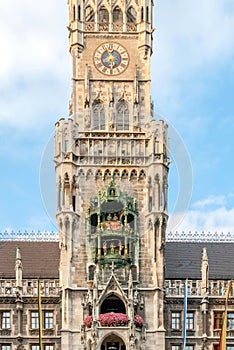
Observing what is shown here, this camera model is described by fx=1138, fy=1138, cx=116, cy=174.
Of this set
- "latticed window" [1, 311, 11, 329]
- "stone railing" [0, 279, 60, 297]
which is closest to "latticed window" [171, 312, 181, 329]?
"stone railing" [0, 279, 60, 297]

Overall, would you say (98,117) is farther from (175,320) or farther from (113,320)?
(175,320)

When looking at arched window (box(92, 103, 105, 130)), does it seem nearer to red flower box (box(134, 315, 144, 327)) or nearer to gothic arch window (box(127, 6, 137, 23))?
gothic arch window (box(127, 6, 137, 23))

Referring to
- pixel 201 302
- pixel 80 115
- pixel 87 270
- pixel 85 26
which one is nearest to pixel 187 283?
pixel 201 302

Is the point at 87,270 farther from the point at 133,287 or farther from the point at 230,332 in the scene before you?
the point at 230,332

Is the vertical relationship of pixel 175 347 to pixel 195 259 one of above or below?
below

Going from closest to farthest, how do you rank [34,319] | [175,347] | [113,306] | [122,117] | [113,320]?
[113,320] → [113,306] → [34,319] → [175,347] → [122,117]

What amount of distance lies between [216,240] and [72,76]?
2032 centimetres

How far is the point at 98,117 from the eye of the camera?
9575 cm

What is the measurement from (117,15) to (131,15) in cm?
122

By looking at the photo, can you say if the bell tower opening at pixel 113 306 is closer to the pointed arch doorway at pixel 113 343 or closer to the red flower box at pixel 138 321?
the red flower box at pixel 138 321

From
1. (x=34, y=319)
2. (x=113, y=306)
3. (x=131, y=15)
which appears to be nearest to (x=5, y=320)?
(x=34, y=319)

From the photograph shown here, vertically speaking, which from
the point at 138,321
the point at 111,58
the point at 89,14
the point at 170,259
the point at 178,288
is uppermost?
the point at 89,14

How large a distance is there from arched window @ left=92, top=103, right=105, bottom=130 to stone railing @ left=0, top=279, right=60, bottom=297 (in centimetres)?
1336

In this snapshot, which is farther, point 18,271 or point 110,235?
point 18,271
